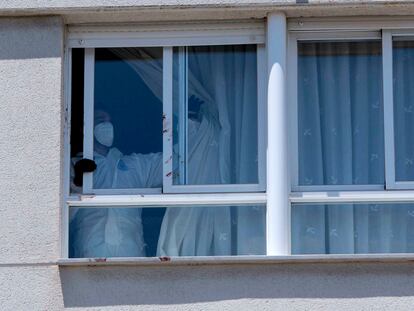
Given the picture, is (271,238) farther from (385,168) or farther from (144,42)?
(144,42)

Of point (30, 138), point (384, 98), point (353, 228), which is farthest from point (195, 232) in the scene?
point (384, 98)

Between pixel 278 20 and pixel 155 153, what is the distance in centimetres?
124

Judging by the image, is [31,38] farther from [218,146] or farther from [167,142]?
[218,146]

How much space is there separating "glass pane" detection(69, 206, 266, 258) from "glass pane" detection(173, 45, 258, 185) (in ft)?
0.77

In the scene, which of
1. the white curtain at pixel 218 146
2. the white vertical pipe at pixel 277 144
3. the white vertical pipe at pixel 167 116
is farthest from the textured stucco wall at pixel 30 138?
the white vertical pipe at pixel 277 144

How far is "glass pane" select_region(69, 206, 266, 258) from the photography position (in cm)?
992

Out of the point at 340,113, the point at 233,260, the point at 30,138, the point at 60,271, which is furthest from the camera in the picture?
the point at 340,113

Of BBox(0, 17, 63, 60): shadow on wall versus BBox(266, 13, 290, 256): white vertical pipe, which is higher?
BBox(0, 17, 63, 60): shadow on wall

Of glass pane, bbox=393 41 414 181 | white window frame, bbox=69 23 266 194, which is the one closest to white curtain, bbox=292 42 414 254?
glass pane, bbox=393 41 414 181

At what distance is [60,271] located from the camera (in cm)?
955

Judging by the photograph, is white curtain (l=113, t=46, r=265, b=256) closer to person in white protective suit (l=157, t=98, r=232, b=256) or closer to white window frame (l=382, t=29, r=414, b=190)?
person in white protective suit (l=157, t=98, r=232, b=256)

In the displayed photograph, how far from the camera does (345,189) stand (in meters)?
9.98

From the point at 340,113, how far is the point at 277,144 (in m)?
0.60

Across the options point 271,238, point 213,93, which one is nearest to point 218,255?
point 271,238
